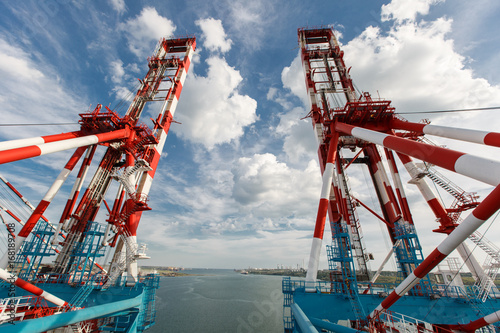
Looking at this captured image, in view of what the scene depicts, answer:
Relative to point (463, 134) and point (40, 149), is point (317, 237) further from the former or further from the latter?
point (40, 149)

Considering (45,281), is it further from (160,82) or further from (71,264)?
(160,82)

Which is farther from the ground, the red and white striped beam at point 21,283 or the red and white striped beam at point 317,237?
the red and white striped beam at point 317,237

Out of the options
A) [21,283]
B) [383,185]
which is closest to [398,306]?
[383,185]

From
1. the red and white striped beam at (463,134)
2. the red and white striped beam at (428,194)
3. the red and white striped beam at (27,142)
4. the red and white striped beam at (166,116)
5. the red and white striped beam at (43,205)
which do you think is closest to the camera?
the red and white striped beam at (463,134)

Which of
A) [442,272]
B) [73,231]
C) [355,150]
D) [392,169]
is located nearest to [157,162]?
[73,231]

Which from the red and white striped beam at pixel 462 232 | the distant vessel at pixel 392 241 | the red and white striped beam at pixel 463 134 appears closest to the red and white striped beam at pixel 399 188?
the distant vessel at pixel 392 241

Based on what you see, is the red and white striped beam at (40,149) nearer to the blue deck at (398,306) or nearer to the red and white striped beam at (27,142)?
the red and white striped beam at (27,142)
